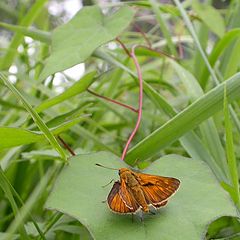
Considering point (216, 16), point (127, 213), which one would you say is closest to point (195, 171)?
point (127, 213)

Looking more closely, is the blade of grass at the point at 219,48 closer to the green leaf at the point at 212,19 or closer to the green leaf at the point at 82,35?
the green leaf at the point at 212,19

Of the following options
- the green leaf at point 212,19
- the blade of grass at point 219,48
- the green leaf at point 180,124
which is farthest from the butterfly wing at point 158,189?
the green leaf at point 212,19

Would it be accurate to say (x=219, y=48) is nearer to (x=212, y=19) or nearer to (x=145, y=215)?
(x=212, y=19)

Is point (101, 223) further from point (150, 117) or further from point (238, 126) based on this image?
point (150, 117)

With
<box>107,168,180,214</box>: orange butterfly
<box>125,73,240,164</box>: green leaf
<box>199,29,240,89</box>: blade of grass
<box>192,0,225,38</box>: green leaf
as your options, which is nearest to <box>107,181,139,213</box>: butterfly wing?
<box>107,168,180,214</box>: orange butterfly

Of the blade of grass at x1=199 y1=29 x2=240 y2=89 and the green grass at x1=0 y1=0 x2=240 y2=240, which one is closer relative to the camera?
the green grass at x1=0 y1=0 x2=240 y2=240

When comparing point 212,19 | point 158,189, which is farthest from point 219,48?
point 158,189

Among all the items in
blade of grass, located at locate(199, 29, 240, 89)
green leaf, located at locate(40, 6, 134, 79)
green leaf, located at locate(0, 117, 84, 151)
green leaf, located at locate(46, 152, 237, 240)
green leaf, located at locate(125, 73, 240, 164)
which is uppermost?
green leaf, located at locate(0, 117, 84, 151)

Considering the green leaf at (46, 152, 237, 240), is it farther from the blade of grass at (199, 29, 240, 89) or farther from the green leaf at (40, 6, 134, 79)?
the blade of grass at (199, 29, 240, 89)
